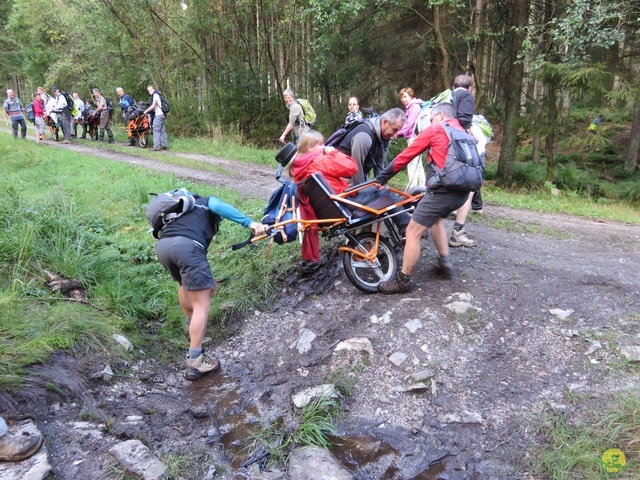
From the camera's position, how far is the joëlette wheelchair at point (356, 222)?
186 inches

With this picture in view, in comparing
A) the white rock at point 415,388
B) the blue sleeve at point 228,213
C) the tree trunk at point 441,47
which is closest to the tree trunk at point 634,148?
the tree trunk at point 441,47

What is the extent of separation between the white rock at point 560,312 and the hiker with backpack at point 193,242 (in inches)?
116

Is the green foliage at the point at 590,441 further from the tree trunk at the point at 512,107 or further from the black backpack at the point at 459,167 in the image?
the tree trunk at the point at 512,107

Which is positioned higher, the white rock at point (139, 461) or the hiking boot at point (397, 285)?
the hiking boot at point (397, 285)

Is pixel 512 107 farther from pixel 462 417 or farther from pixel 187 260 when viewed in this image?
pixel 187 260

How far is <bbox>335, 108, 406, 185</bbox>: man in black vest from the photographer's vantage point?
16.8ft

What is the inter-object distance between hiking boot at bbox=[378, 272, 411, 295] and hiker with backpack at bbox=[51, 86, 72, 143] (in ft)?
53.8

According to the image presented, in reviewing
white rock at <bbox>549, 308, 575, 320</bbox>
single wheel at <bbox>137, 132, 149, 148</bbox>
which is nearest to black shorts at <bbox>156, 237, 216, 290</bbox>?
white rock at <bbox>549, 308, 575, 320</bbox>

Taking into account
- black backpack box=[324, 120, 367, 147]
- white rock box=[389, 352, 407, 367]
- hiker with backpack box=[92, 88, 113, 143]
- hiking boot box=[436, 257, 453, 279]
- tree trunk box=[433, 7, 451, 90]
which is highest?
tree trunk box=[433, 7, 451, 90]

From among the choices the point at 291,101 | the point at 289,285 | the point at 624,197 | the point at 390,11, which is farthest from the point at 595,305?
the point at 390,11

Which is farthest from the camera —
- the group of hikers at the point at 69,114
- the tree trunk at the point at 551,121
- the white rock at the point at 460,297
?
the group of hikers at the point at 69,114

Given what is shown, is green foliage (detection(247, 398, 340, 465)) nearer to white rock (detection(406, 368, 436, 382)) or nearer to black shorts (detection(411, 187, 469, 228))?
white rock (detection(406, 368, 436, 382))

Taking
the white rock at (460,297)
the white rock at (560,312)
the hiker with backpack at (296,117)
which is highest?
the hiker with backpack at (296,117)

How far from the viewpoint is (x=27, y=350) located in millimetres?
3900
